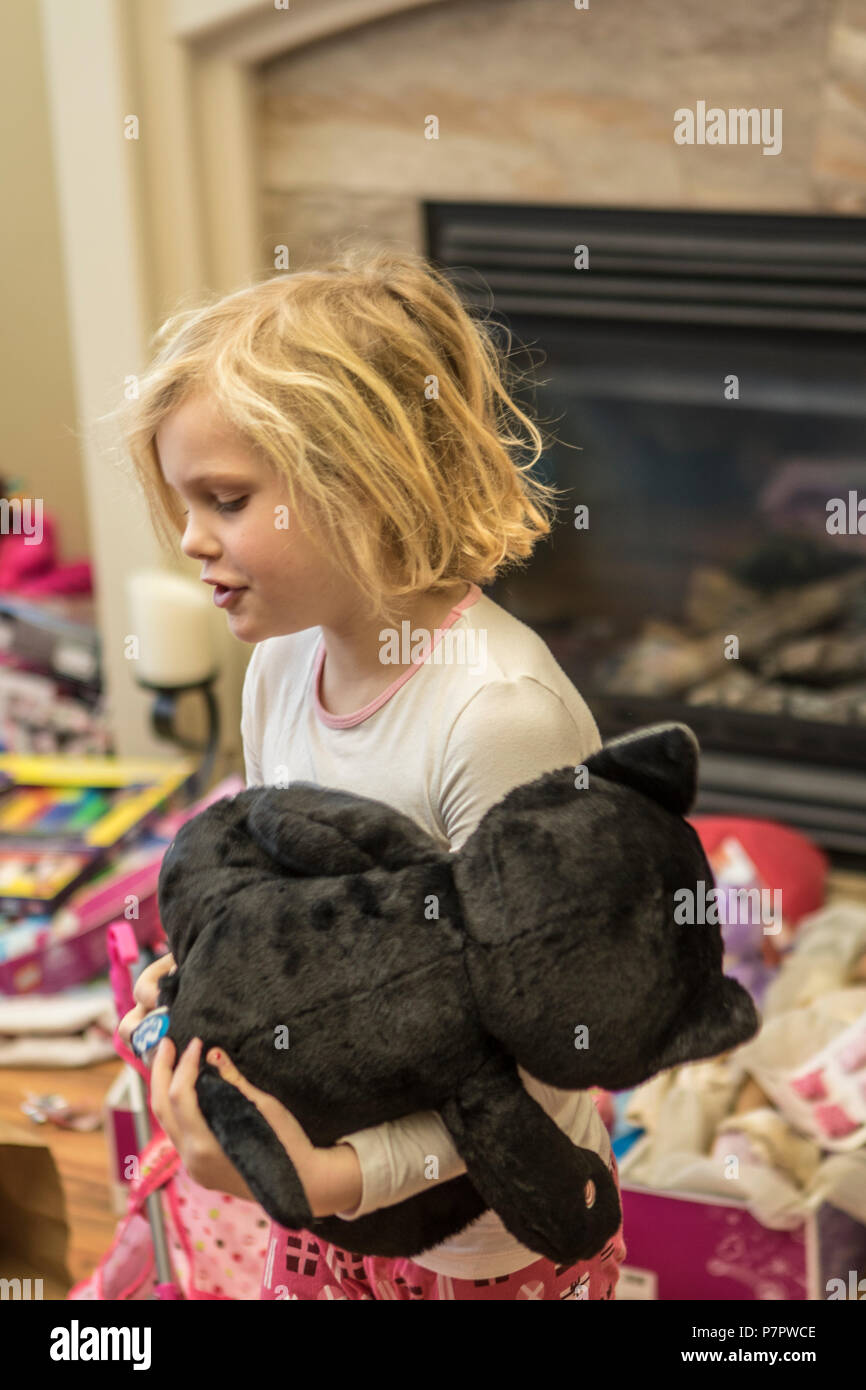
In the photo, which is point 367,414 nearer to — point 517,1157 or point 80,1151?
point 517,1157

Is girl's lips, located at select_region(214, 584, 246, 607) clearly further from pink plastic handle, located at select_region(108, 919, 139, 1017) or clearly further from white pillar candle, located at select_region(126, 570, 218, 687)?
white pillar candle, located at select_region(126, 570, 218, 687)

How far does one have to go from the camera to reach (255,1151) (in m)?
0.64

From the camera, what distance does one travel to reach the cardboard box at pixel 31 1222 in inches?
40.1

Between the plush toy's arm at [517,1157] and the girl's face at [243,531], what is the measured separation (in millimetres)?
251

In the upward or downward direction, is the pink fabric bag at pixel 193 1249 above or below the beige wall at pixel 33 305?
below

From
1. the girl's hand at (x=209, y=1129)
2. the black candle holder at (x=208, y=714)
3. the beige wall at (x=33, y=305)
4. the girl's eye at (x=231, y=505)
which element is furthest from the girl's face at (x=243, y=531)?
the beige wall at (x=33, y=305)

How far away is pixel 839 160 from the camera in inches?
67.4

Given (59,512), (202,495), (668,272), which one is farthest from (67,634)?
(202,495)

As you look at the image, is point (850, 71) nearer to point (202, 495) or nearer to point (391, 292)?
point (391, 292)

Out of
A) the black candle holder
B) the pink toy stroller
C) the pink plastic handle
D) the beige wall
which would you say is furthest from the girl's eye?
the beige wall

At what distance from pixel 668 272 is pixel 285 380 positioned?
134cm

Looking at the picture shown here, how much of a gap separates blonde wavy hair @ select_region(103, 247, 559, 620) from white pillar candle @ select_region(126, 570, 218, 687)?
50.2 inches

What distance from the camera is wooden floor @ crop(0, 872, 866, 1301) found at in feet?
4.87

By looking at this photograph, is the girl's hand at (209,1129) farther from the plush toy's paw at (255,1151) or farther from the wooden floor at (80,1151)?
the wooden floor at (80,1151)
